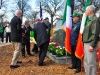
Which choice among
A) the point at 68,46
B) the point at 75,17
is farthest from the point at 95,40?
the point at 68,46

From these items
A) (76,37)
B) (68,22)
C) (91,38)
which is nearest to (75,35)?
(76,37)

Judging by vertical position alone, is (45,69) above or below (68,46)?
below

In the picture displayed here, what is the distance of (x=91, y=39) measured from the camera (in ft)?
18.1

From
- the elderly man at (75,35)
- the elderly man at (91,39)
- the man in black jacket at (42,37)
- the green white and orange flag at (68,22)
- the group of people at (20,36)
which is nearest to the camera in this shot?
the elderly man at (91,39)

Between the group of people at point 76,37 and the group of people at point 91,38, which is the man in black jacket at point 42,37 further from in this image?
the group of people at point 91,38

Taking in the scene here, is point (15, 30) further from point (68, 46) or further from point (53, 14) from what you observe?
point (53, 14)

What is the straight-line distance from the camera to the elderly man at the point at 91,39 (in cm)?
546

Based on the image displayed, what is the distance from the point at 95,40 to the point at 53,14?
1869 inches

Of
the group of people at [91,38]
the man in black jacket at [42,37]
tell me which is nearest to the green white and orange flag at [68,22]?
the man in black jacket at [42,37]

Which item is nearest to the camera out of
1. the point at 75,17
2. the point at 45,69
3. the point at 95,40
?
the point at 95,40

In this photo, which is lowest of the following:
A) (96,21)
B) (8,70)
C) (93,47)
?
(8,70)

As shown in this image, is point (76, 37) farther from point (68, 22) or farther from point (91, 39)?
point (91, 39)

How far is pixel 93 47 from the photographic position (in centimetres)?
549

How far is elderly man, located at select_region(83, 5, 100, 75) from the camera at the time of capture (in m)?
5.46
